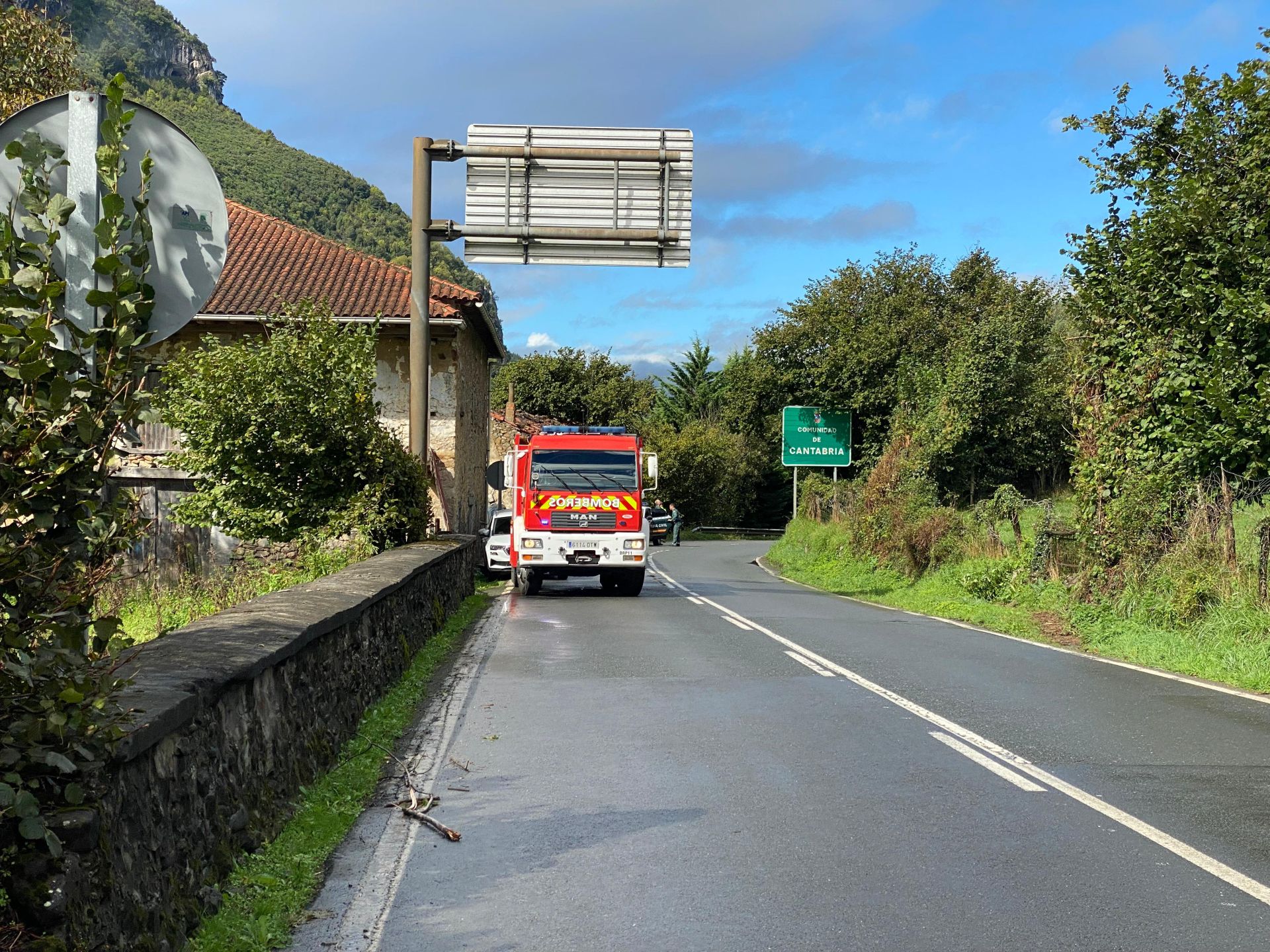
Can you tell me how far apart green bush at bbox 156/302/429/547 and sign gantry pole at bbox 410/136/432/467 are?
0.83 meters

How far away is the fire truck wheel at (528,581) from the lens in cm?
2286

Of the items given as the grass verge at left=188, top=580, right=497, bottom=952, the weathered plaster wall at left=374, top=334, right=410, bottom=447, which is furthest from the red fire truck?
the grass verge at left=188, top=580, right=497, bottom=952

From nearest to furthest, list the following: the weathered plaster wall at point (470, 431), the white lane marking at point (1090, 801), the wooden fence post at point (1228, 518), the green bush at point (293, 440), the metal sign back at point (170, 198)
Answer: the metal sign back at point (170, 198) < the white lane marking at point (1090, 801) < the wooden fence post at point (1228, 518) < the green bush at point (293, 440) < the weathered plaster wall at point (470, 431)

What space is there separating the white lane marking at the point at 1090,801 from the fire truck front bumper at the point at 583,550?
10523mm

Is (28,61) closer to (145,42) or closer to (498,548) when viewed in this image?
(498,548)

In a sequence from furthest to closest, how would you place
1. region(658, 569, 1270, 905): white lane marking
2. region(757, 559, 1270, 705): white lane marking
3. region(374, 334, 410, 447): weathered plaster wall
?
region(374, 334, 410, 447): weathered plaster wall < region(757, 559, 1270, 705): white lane marking < region(658, 569, 1270, 905): white lane marking

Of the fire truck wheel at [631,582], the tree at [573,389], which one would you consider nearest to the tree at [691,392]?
the tree at [573,389]

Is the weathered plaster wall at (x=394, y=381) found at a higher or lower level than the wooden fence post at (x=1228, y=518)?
higher

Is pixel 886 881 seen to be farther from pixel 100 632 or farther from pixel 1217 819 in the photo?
pixel 100 632

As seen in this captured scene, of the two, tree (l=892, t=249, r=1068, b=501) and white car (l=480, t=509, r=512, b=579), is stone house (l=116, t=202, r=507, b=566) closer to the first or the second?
white car (l=480, t=509, r=512, b=579)

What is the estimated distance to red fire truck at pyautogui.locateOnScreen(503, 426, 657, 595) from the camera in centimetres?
2167

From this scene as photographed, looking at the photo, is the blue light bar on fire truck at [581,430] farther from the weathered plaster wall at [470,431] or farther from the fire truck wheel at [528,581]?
the weathered plaster wall at [470,431]

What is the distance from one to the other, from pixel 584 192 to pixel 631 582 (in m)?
7.73

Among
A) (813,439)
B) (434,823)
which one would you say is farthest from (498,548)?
(434,823)
